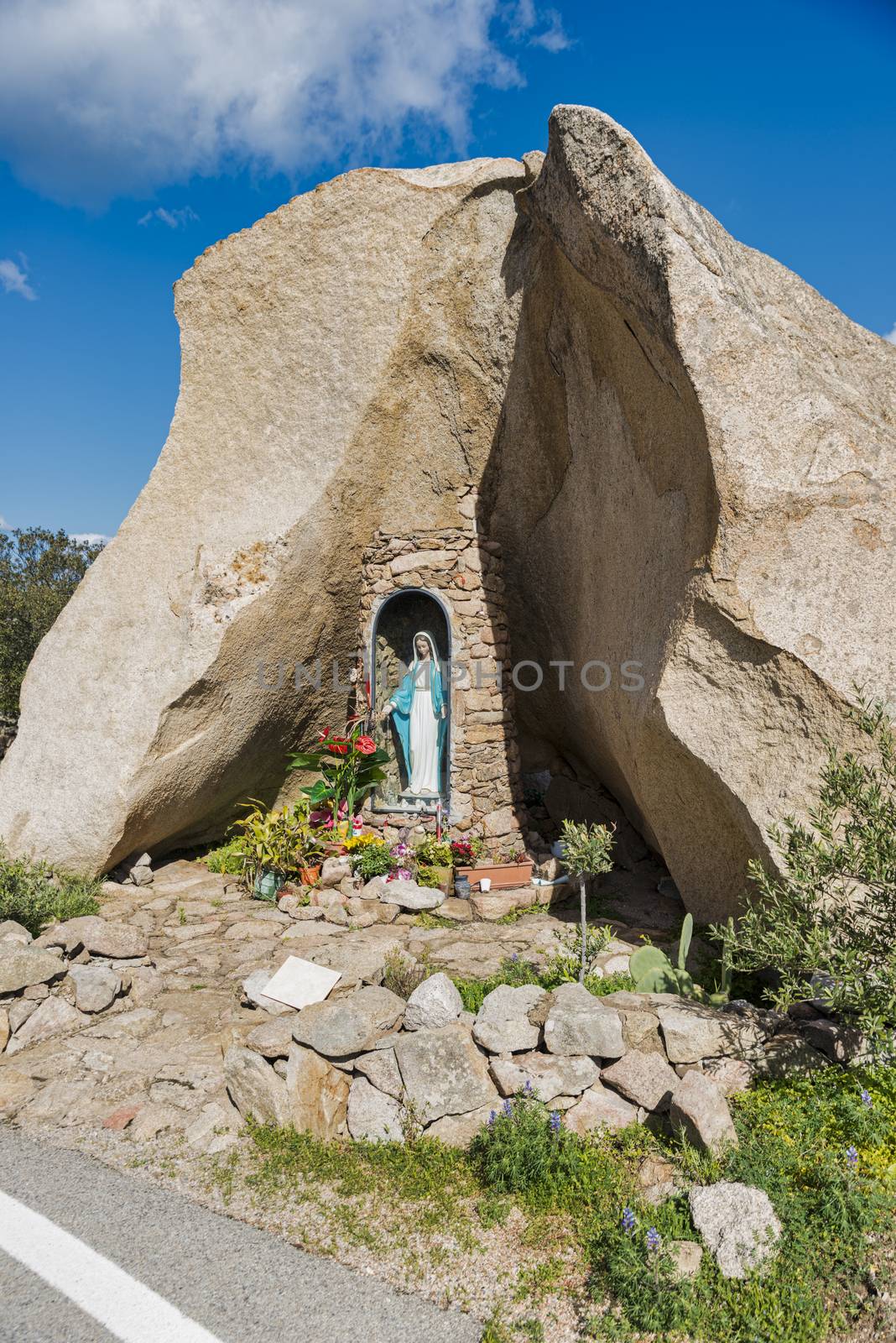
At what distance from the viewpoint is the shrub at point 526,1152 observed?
11.6 feet

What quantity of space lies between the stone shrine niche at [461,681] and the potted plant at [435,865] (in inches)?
15.6

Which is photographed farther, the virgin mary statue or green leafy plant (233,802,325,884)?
the virgin mary statue

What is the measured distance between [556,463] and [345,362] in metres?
2.45

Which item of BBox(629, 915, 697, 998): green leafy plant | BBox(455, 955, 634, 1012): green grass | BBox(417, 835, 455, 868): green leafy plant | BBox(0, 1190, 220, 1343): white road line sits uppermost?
BBox(417, 835, 455, 868): green leafy plant

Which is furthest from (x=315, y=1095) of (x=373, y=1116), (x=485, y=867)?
(x=485, y=867)

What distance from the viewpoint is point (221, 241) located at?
852 centimetres

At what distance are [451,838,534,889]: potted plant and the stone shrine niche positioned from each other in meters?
0.22

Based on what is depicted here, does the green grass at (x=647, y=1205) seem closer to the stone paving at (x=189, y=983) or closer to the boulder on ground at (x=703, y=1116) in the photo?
the boulder on ground at (x=703, y=1116)

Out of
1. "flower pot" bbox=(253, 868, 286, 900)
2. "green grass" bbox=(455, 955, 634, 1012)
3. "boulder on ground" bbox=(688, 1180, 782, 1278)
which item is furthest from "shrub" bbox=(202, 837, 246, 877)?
"boulder on ground" bbox=(688, 1180, 782, 1278)

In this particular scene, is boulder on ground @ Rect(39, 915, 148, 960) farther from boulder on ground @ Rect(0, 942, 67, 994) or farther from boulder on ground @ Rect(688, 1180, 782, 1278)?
boulder on ground @ Rect(688, 1180, 782, 1278)

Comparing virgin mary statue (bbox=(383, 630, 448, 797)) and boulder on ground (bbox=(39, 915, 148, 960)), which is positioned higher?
virgin mary statue (bbox=(383, 630, 448, 797))

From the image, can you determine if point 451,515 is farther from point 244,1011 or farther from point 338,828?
point 244,1011

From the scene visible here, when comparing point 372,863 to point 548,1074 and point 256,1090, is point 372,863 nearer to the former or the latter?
point 256,1090

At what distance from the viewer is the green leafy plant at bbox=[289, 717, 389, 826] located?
868 cm
